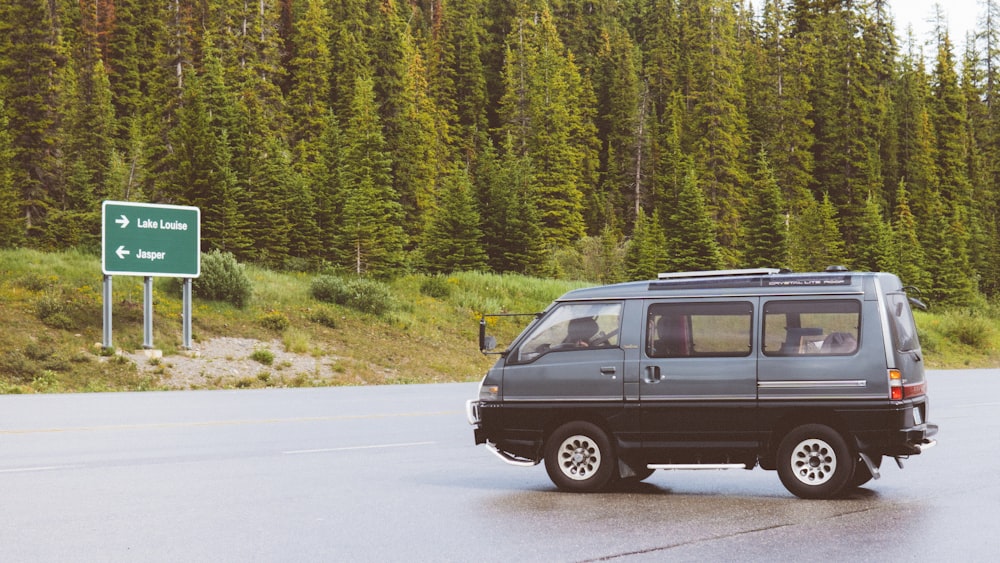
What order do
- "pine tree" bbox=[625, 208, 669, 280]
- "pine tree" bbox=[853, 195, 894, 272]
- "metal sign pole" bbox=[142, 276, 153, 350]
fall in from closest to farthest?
"metal sign pole" bbox=[142, 276, 153, 350], "pine tree" bbox=[625, 208, 669, 280], "pine tree" bbox=[853, 195, 894, 272]

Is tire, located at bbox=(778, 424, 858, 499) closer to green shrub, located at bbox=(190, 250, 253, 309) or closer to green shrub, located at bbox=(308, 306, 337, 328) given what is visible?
green shrub, located at bbox=(190, 250, 253, 309)

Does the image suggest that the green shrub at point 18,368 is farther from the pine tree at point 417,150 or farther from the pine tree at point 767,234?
the pine tree at point 767,234

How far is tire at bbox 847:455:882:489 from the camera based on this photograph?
10.8 meters

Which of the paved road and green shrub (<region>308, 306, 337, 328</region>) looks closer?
the paved road

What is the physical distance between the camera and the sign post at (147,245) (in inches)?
1273

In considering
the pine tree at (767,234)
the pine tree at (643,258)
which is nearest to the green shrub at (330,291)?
the pine tree at (643,258)

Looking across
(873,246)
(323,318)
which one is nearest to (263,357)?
(323,318)

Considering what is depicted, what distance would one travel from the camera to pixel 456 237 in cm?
5931

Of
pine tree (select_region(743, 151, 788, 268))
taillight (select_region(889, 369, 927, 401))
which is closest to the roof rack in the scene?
taillight (select_region(889, 369, 927, 401))

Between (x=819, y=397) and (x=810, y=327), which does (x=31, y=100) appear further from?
(x=819, y=397)

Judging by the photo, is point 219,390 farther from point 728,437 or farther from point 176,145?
point 176,145

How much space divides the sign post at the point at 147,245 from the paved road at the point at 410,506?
50.7 feet

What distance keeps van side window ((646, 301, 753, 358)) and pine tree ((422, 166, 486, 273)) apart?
156 ft

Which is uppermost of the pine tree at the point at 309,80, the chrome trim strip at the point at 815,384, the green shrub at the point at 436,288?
the pine tree at the point at 309,80
